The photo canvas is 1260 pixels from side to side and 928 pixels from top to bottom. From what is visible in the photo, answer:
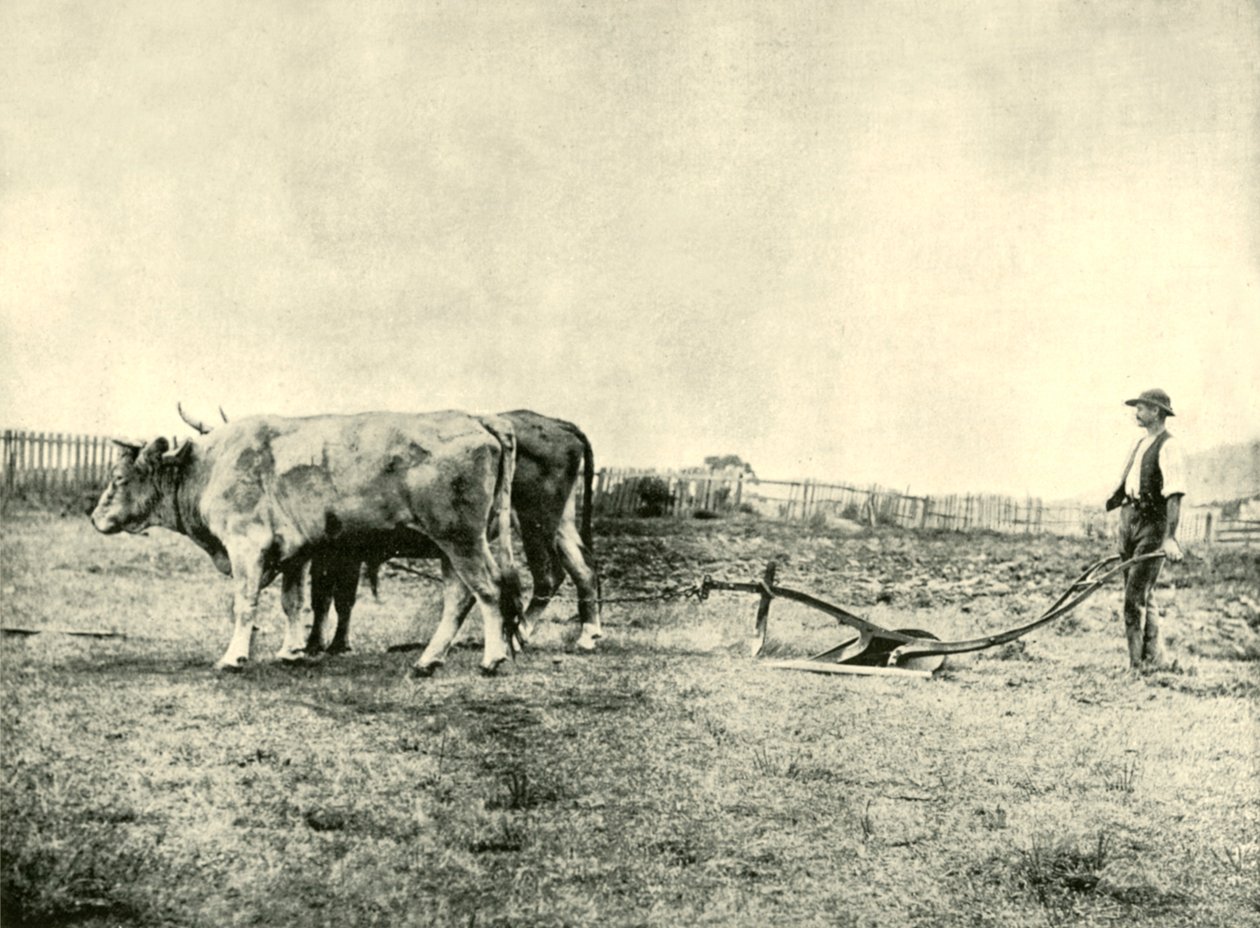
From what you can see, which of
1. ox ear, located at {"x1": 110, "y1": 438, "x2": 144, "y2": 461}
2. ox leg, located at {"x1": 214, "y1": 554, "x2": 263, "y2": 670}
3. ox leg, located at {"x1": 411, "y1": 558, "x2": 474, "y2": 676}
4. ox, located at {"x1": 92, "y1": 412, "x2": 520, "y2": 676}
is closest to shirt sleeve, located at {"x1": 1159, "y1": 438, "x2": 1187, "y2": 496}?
ox, located at {"x1": 92, "y1": 412, "x2": 520, "y2": 676}

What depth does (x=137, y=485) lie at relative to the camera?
4098mm

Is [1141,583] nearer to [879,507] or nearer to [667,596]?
[879,507]

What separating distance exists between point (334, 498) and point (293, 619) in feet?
1.63

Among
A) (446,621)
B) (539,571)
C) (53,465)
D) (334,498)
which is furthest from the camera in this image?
(539,571)

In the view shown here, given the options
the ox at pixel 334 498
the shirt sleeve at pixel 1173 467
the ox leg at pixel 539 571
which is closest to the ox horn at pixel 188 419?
the ox at pixel 334 498

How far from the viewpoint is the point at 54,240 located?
3.83 metres

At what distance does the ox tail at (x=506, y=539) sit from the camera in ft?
14.5

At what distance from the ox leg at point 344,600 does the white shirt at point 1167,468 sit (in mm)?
3073

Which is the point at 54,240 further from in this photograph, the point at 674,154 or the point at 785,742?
the point at 785,742

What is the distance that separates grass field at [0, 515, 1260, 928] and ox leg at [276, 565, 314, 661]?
9 cm

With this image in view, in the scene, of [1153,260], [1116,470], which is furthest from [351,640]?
[1153,260]

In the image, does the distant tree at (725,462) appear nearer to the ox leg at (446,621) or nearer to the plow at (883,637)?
the plow at (883,637)

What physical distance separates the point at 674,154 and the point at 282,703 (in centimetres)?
242

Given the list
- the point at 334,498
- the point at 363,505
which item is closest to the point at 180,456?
the point at 334,498
